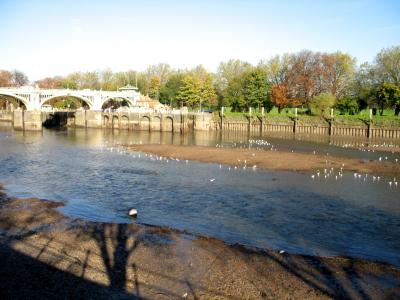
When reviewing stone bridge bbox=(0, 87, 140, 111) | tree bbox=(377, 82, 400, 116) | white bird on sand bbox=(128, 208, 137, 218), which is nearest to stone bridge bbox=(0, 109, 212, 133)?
stone bridge bbox=(0, 87, 140, 111)

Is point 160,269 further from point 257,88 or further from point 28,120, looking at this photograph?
point 257,88

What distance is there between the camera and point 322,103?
92312 mm

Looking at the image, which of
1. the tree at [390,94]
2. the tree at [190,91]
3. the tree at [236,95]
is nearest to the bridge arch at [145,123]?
the tree at [236,95]

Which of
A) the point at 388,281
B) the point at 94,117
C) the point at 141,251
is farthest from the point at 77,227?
the point at 94,117

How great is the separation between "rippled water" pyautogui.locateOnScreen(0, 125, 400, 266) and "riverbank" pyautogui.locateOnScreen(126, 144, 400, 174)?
130 inches

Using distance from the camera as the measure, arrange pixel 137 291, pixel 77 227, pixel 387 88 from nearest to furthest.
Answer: pixel 137 291
pixel 77 227
pixel 387 88

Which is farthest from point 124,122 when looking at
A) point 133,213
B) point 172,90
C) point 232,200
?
point 133,213

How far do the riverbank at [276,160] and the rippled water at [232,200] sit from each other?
3306mm

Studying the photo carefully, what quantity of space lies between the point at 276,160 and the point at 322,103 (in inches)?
1950

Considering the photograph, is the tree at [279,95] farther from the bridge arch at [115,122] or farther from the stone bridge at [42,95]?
the stone bridge at [42,95]

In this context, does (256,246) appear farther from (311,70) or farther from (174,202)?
(311,70)

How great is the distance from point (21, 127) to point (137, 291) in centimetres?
8664

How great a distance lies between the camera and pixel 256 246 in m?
20.3

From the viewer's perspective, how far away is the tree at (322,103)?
9212 centimetres
